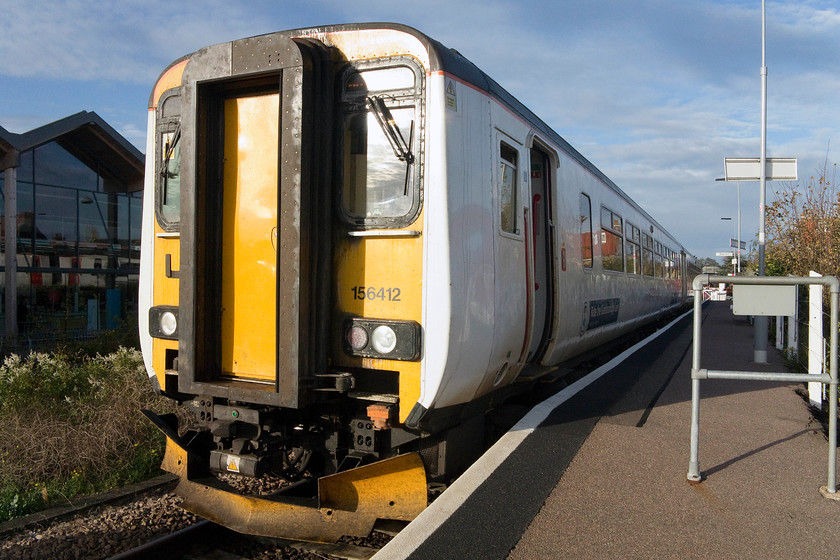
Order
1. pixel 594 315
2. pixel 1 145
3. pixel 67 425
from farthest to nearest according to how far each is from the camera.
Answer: pixel 1 145 < pixel 594 315 < pixel 67 425

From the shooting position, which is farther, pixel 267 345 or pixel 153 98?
pixel 153 98

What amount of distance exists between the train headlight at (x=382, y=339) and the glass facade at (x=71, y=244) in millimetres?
10184

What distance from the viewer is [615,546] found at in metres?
3.27

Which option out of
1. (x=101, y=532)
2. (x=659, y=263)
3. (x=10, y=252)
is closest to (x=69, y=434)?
(x=101, y=532)

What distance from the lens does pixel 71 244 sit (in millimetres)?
13867

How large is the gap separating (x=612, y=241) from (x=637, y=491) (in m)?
5.94

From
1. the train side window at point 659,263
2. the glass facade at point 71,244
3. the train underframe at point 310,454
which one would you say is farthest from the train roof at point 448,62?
the train side window at point 659,263

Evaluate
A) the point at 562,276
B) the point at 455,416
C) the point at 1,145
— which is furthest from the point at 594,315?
the point at 1,145

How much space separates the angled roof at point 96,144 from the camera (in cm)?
1280

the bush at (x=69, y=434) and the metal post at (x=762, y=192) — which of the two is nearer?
the bush at (x=69, y=434)

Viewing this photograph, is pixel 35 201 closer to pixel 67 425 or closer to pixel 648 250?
pixel 67 425

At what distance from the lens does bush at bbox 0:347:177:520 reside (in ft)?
17.8

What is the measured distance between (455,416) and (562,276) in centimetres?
241

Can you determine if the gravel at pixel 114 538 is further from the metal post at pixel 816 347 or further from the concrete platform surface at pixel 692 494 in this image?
the metal post at pixel 816 347
